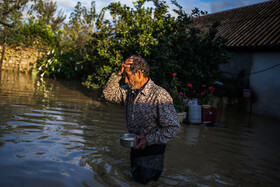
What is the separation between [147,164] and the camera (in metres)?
3.07

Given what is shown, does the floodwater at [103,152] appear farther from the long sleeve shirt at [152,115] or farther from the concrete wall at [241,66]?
the concrete wall at [241,66]

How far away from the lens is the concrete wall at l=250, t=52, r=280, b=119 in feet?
33.1

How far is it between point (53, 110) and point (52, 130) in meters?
2.27

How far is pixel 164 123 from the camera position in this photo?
9.02 feet

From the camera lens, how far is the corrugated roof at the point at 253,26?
10.7 meters

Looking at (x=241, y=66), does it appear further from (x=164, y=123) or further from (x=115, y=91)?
(x=164, y=123)

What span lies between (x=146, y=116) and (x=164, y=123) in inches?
9.3

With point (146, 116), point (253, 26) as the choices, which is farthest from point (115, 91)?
point (253, 26)

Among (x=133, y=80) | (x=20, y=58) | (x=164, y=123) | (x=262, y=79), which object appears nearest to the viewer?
(x=164, y=123)

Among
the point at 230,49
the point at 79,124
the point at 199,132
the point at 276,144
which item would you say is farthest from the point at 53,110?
the point at 230,49

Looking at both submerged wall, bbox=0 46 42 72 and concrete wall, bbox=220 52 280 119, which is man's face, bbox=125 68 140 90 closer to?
concrete wall, bbox=220 52 280 119

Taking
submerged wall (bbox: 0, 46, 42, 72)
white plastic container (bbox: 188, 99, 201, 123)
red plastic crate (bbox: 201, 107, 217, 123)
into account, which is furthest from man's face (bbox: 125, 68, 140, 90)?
submerged wall (bbox: 0, 46, 42, 72)

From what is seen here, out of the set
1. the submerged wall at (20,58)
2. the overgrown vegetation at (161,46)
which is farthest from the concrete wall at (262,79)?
the submerged wall at (20,58)

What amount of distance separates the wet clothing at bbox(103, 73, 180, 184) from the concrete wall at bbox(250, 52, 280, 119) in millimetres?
8608
